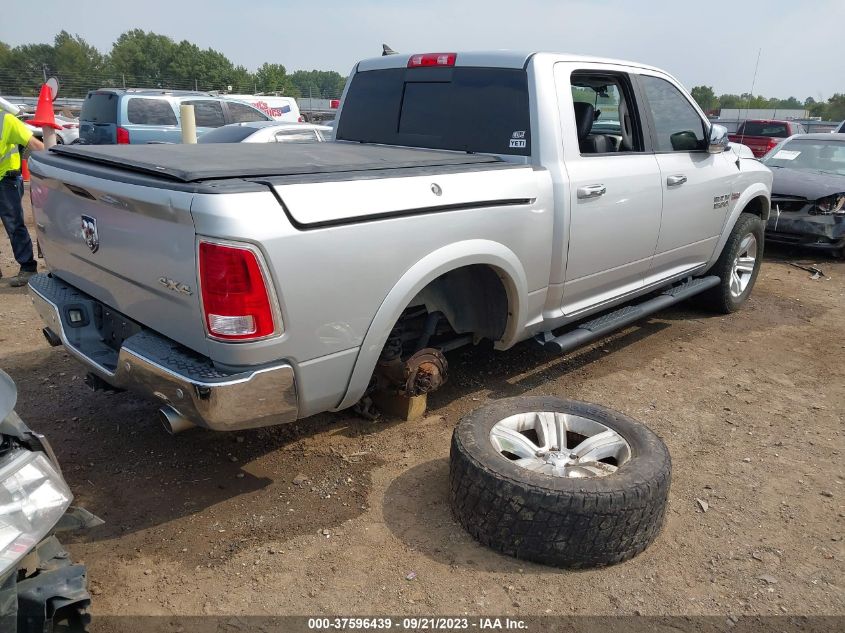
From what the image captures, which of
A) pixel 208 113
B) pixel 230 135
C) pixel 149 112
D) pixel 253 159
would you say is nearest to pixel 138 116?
pixel 149 112

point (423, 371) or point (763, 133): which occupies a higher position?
point (763, 133)

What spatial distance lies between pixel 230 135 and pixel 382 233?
22.3ft

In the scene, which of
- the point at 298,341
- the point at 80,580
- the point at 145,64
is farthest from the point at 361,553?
the point at 145,64

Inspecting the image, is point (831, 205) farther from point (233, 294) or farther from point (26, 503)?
point (26, 503)

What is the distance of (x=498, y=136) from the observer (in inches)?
147

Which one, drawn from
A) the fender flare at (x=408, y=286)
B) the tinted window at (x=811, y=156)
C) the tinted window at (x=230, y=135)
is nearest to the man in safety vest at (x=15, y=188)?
the tinted window at (x=230, y=135)

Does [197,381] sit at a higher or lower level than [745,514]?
higher

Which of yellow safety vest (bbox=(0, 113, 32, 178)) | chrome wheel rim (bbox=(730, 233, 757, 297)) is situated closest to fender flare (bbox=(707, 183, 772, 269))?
chrome wheel rim (bbox=(730, 233, 757, 297))

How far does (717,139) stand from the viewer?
4.71 meters

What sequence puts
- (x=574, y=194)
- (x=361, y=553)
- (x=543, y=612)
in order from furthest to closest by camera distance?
(x=574, y=194) → (x=361, y=553) → (x=543, y=612)

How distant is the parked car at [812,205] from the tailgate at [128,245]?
784cm

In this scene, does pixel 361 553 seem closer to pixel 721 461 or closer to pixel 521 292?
pixel 521 292

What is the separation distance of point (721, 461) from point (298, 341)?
2336 mm

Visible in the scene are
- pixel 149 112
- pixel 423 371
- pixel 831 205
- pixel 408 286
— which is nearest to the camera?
pixel 408 286
